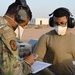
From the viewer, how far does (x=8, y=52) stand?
3146 millimetres

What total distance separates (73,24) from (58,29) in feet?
0.88

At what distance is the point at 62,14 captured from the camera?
4.82 m

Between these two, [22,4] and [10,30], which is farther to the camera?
[22,4]

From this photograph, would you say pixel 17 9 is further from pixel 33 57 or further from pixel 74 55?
pixel 74 55

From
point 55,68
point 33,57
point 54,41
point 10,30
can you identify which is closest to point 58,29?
point 54,41

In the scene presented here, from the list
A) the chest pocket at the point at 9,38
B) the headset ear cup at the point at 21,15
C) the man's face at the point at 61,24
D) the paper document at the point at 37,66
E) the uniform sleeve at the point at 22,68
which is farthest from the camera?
the man's face at the point at 61,24

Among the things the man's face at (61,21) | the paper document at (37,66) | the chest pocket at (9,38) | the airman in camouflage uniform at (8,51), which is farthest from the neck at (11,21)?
the man's face at (61,21)

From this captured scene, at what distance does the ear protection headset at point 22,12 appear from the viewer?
11.0 ft

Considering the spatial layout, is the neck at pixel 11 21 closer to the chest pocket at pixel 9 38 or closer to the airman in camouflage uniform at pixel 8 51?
the airman in camouflage uniform at pixel 8 51

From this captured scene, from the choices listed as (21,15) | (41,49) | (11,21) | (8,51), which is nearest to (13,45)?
(8,51)

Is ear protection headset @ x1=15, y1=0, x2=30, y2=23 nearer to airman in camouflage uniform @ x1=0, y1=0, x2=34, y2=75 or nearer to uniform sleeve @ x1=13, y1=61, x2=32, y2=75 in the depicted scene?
airman in camouflage uniform @ x1=0, y1=0, x2=34, y2=75

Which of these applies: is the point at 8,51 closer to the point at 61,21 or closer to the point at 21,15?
the point at 21,15

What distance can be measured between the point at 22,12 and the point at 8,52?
1.82 feet

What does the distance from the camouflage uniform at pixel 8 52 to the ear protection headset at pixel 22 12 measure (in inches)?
7.8
